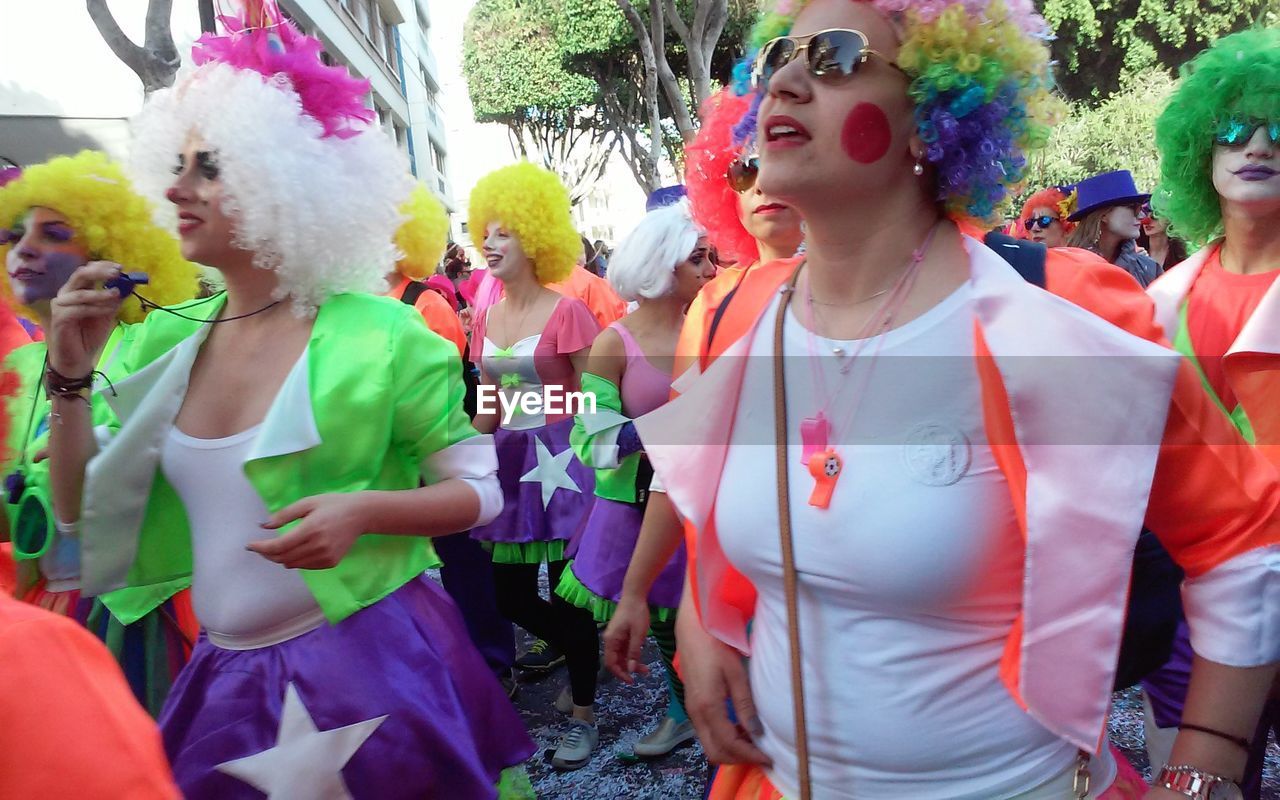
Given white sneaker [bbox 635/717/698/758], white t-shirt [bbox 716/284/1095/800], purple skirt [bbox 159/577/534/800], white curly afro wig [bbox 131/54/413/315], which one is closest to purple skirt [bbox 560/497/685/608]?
white sneaker [bbox 635/717/698/758]

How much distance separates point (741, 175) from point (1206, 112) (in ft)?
4.82

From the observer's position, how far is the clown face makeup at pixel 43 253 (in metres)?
2.79

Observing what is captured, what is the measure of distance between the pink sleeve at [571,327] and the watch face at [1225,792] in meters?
3.32

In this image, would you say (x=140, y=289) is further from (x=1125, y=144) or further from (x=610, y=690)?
(x=1125, y=144)

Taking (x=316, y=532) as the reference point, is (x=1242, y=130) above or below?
above

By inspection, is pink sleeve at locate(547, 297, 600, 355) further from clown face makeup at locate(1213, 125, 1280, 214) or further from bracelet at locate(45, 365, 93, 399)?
clown face makeup at locate(1213, 125, 1280, 214)

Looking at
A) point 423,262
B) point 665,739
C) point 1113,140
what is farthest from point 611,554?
point 1113,140

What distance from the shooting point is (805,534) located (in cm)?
128

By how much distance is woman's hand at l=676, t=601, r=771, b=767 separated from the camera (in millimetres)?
1447

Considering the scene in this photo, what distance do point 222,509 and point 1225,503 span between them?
1827 millimetres

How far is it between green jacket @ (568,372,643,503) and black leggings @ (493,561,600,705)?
0.63 m

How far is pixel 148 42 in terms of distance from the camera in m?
6.38

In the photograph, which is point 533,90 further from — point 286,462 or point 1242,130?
point 286,462

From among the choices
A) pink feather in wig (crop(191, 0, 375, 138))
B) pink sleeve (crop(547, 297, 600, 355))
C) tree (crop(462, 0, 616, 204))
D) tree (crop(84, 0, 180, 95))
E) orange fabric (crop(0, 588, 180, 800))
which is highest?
tree (crop(462, 0, 616, 204))
